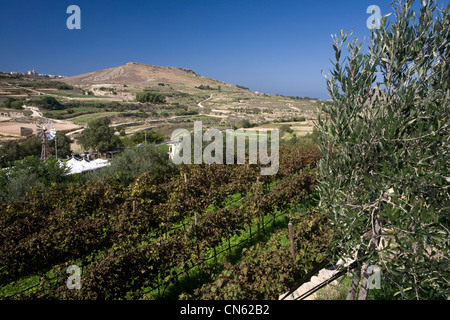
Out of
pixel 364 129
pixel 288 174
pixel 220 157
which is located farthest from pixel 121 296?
pixel 220 157

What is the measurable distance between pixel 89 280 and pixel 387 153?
15.6ft

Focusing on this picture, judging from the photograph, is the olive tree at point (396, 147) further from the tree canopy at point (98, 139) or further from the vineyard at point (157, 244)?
the tree canopy at point (98, 139)

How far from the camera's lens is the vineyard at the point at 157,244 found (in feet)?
15.1

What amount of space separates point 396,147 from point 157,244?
15.3 feet

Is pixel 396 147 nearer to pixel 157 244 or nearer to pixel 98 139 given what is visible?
pixel 157 244

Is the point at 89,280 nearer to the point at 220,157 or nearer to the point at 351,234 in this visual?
the point at 351,234

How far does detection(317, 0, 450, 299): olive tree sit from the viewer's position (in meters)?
2.78

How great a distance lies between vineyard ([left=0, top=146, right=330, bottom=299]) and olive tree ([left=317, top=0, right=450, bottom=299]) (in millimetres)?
1661

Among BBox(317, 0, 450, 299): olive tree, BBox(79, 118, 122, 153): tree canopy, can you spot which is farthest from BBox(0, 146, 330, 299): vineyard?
BBox(79, 118, 122, 153): tree canopy

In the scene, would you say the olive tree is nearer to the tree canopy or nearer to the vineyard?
the vineyard

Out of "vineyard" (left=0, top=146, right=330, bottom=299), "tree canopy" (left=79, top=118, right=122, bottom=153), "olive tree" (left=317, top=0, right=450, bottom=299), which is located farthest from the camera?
"tree canopy" (left=79, top=118, right=122, bottom=153)

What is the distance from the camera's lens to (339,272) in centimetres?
495
